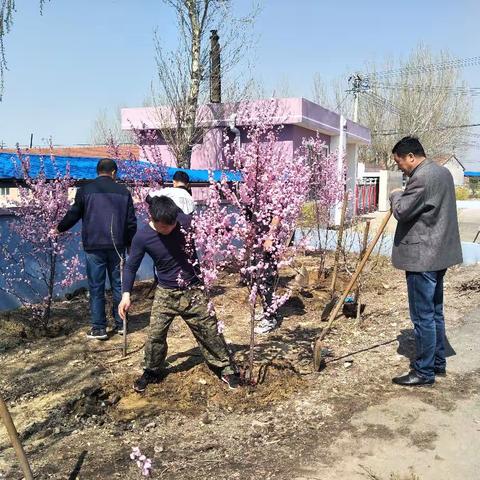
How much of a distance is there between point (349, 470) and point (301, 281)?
4.74 metres

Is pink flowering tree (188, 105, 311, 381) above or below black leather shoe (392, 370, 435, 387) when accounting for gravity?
above

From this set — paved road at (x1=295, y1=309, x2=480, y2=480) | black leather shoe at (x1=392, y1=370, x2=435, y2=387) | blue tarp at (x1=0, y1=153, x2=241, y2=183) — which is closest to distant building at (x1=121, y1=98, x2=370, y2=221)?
blue tarp at (x1=0, y1=153, x2=241, y2=183)

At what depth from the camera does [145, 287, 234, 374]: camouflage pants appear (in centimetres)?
400

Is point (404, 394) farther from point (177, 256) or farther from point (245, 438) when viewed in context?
point (177, 256)

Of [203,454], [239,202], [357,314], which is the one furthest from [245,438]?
[357,314]

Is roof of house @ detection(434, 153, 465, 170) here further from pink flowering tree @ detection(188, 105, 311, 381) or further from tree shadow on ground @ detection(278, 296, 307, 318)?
pink flowering tree @ detection(188, 105, 311, 381)

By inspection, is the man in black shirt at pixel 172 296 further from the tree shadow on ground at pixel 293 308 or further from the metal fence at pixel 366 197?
the metal fence at pixel 366 197

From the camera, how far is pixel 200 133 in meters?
13.8

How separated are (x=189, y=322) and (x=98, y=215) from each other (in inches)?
76.0

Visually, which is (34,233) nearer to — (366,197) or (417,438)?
(417,438)

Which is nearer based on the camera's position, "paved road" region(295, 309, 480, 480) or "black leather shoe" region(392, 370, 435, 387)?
"paved road" region(295, 309, 480, 480)

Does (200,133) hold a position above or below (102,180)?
above

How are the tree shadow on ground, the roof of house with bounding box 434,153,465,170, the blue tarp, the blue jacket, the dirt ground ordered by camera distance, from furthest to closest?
1. the roof of house with bounding box 434,153,465,170
2. the tree shadow on ground
3. the blue tarp
4. the blue jacket
5. the dirt ground

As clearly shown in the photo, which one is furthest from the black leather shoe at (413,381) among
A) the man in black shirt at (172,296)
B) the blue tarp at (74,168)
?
the blue tarp at (74,168)
